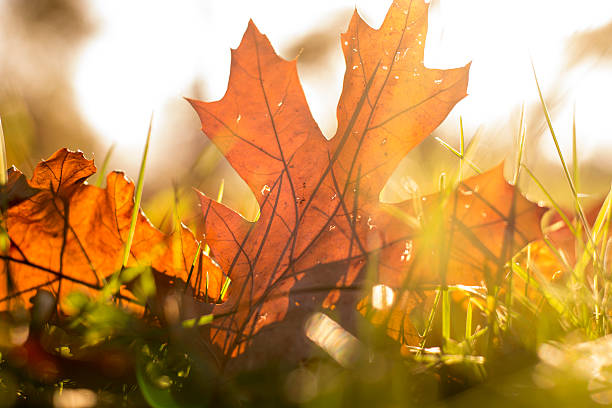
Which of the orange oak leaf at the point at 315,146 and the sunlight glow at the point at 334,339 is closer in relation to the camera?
the sunlight glow at the point at 334,339

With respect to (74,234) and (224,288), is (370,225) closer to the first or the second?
(224,288)

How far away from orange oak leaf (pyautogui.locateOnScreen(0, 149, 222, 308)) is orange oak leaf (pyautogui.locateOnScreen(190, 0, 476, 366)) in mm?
55

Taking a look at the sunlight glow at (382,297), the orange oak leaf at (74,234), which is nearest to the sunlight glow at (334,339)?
the sunlight glow at (382,297)

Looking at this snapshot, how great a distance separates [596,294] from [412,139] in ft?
0.79

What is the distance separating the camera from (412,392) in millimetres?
362

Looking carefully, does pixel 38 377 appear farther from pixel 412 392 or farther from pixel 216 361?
pixel 412 392

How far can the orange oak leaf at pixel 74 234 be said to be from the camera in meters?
0.49

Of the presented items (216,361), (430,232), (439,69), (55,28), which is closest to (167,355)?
(216,361)

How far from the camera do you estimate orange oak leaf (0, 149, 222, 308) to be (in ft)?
1.61

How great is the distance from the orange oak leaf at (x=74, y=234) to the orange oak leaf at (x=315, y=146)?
6cm

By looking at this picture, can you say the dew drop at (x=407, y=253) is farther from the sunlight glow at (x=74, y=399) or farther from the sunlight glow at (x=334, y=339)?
the sunlight glow at (x=74, y=399)

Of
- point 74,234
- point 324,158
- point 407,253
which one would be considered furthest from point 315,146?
point 74,234

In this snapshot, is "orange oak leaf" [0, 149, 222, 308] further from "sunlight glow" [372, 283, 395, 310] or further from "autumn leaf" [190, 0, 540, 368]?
"sunlight glow" [372, 283, 395, 310]

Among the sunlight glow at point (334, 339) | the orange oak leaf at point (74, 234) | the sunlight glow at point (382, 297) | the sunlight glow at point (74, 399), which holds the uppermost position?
the orange oak leaf at point (74, 234)
